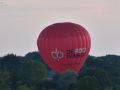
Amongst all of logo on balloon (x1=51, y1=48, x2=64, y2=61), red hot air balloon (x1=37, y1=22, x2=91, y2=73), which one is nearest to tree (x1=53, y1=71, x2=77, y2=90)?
red hot air balloon (x1=37, y1=22, x2=91, y2=73)

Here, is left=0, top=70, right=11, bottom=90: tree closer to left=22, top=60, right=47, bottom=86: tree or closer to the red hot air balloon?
left=22, top=60, right=47, bottom=86: tree

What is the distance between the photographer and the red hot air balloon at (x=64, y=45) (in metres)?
102

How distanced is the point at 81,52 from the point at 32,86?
9823 mm

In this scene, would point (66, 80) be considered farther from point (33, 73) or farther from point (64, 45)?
point (33, 73)

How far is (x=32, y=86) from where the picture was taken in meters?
111

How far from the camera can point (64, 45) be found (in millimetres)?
102000

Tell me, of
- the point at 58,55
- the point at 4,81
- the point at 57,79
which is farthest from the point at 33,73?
the point at 58,55

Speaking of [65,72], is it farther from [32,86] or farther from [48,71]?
[48,71]

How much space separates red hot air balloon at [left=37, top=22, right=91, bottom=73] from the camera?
101625 mm

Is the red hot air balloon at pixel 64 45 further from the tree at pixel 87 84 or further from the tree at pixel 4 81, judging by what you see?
the tree at pixel 4 81

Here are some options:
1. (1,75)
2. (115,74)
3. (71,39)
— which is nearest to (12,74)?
(1,75)

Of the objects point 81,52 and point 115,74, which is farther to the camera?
point 115,74

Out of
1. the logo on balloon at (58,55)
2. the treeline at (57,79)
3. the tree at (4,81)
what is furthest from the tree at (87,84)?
the tree at (4,81)

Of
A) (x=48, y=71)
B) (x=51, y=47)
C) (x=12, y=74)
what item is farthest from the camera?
(x=48, y=71)
